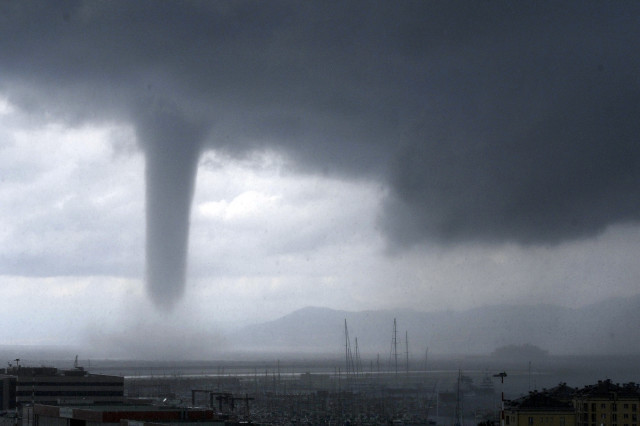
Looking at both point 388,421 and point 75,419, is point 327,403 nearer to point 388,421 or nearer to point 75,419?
point 388,421

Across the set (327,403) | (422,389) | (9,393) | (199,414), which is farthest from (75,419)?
(422,389)

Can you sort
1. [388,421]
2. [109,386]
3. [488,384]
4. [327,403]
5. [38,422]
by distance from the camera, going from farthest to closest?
[488,384]
[327,403]
[388,421]
[109,386]
[38,422]

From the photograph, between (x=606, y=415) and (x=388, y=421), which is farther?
(x=388, y=421)

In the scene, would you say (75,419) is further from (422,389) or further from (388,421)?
(422,389)

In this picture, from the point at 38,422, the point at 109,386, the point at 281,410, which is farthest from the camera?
the point at 281,410

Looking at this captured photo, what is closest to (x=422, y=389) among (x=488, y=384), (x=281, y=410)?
(x=488, y=384)

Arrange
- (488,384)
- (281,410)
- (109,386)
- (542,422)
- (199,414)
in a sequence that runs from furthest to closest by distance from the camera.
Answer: (488,384) < (281,410) < (109,386) < (542,422) < (199,414)

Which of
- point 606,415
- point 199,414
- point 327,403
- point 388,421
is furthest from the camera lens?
point 327,403

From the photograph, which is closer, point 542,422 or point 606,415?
point 542,422

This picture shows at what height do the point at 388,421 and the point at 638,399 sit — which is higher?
the point at 638,399
